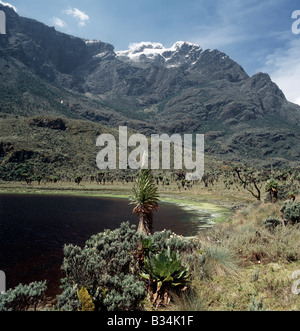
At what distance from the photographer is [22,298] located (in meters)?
6.73

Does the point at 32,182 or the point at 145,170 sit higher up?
the point at 145,170

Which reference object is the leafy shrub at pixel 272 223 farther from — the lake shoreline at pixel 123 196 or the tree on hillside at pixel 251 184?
the lake shoreline at pixel 123 196

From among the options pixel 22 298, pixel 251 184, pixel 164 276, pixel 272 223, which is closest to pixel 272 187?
pixel 272 223

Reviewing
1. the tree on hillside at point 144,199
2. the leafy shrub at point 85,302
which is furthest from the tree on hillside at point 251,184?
the leafy shrub at point 85,302

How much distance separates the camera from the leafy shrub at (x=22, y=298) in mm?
6288

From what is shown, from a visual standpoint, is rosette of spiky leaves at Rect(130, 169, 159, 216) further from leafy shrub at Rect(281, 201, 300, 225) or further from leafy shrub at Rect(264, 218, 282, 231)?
leafy shrub at Rect(281, 201, 300, 225)

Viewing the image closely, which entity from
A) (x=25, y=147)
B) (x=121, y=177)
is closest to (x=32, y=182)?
(x=25, y=147)

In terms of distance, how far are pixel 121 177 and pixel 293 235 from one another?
136 m

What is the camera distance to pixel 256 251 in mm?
10391

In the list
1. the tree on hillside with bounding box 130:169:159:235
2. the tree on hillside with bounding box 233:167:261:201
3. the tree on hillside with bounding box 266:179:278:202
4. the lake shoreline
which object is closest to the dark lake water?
the tree on hillside with bounding box 130:169:159:235

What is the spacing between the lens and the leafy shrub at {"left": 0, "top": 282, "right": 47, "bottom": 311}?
6288 mm

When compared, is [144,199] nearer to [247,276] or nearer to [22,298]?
[247,276]
